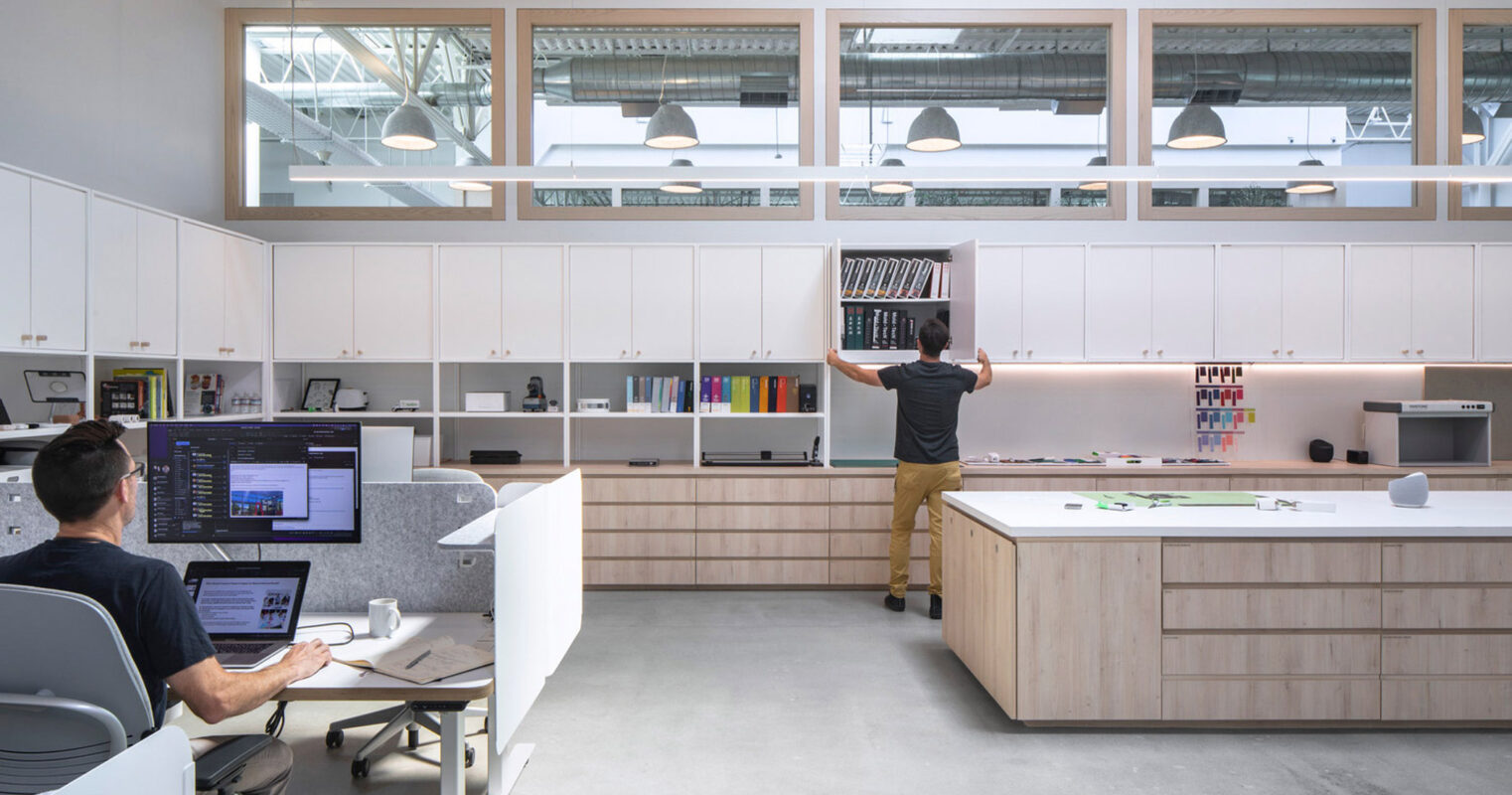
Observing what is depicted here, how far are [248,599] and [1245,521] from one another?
343 centimetres

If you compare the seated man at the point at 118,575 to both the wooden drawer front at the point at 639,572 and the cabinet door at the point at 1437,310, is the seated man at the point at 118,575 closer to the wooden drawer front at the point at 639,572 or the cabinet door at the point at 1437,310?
the wooden drawer front at the point at 639,572

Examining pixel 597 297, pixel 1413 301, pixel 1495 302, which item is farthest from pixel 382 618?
pixel 1495 302

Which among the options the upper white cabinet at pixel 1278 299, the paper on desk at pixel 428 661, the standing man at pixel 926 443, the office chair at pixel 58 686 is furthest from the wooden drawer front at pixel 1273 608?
the office chair at pixel 58 686

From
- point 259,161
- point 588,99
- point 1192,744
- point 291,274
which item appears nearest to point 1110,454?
point 1192,744

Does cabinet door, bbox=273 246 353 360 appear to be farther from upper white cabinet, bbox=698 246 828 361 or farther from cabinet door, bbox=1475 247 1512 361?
cabinet door, bbox=1475 247 1512 361

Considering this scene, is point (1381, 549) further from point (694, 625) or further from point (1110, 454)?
point (694, 625)

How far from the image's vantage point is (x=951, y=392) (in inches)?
183

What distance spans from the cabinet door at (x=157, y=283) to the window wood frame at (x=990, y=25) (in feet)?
12.9

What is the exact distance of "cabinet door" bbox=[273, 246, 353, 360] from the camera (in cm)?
528

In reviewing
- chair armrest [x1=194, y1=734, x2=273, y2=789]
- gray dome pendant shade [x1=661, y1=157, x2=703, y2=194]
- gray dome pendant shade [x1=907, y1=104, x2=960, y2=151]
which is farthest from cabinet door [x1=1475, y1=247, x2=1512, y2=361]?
chair armrest [x1=194, y1=734, x2=273, y2=789]

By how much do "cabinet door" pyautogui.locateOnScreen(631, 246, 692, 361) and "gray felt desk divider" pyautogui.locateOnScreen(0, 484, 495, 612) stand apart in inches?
115

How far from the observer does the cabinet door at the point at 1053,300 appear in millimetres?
5289

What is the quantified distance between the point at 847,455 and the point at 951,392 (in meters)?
1.27

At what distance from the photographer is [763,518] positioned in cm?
512
